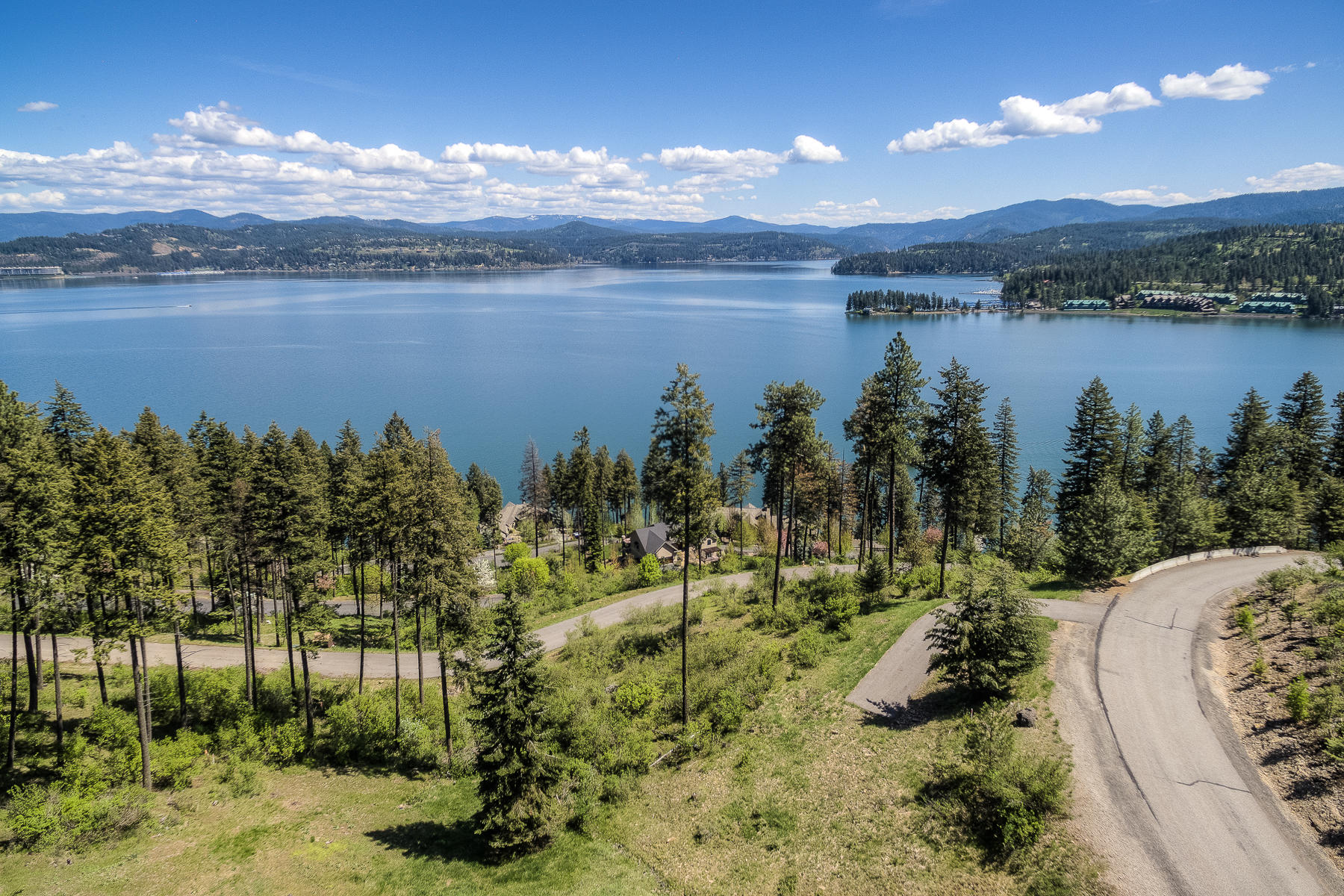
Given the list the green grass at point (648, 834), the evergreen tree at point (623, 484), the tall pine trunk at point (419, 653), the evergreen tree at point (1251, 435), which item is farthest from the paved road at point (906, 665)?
the evergreen tree at point (623, 484)

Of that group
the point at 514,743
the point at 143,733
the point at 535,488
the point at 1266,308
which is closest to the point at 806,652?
the point at 514,743

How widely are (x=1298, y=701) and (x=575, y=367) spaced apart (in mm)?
121505

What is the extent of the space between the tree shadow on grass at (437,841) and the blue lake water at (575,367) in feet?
195

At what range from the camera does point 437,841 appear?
1648 cm

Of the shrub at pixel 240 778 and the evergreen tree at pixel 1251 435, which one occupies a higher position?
the evergreen tree at pixel 1251 435

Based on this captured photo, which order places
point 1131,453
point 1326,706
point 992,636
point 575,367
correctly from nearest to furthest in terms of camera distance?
point 1326,706
point 992,636
point 1131,453
point 575,367

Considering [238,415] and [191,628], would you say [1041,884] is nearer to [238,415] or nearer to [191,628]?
[191,628]

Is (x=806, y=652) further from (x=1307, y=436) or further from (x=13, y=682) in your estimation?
(x=1307, y=436)

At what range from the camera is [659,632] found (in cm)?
2847

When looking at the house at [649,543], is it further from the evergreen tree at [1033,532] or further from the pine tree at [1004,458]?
the pine tree at [1004,458]

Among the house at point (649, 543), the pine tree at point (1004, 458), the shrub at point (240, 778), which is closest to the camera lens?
the shrub at point (240, 778)

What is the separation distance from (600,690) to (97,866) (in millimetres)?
13522

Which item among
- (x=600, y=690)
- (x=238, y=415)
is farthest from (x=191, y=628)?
(x=238, y=415)

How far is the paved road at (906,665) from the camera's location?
62.8ft
